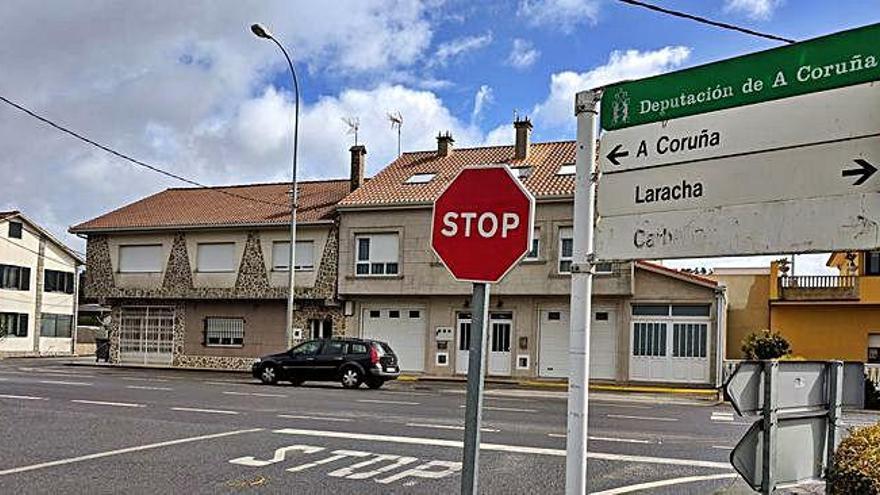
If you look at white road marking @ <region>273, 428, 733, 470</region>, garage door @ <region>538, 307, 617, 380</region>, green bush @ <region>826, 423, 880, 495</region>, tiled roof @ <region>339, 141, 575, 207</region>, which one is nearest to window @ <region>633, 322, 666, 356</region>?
garage door @ <region>538, 307, 617, 380</region>

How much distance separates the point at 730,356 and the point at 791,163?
34.0 metres

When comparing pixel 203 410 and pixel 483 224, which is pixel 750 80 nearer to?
pixel 483 224

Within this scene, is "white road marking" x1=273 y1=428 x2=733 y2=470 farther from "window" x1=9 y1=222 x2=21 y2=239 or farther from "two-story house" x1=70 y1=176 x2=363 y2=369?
"window" x1=9 y1=222 x2=21 y2=239

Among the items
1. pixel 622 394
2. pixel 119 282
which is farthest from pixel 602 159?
pixel 119 282

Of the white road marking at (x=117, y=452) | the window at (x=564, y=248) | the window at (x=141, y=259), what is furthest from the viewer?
the window at (x=141, y=259)

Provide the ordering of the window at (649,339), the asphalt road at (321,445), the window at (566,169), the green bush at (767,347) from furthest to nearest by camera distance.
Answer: the window at (566,169) < the window at (649,339) < the green bush at (767,347) < the asphalt road at (321,445)

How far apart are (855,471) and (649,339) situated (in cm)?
2404

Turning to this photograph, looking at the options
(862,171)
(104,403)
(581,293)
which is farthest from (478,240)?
(104,403)

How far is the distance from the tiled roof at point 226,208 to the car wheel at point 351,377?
1049 cm

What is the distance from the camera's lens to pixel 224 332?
117ft

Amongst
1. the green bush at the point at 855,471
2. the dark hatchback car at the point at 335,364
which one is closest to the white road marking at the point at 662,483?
the green bush at the point at 855,471

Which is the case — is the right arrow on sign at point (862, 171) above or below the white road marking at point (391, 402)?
above

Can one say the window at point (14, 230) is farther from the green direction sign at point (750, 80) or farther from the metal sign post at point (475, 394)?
the metal sign post at point (475, 394)

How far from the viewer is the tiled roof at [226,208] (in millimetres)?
35250
